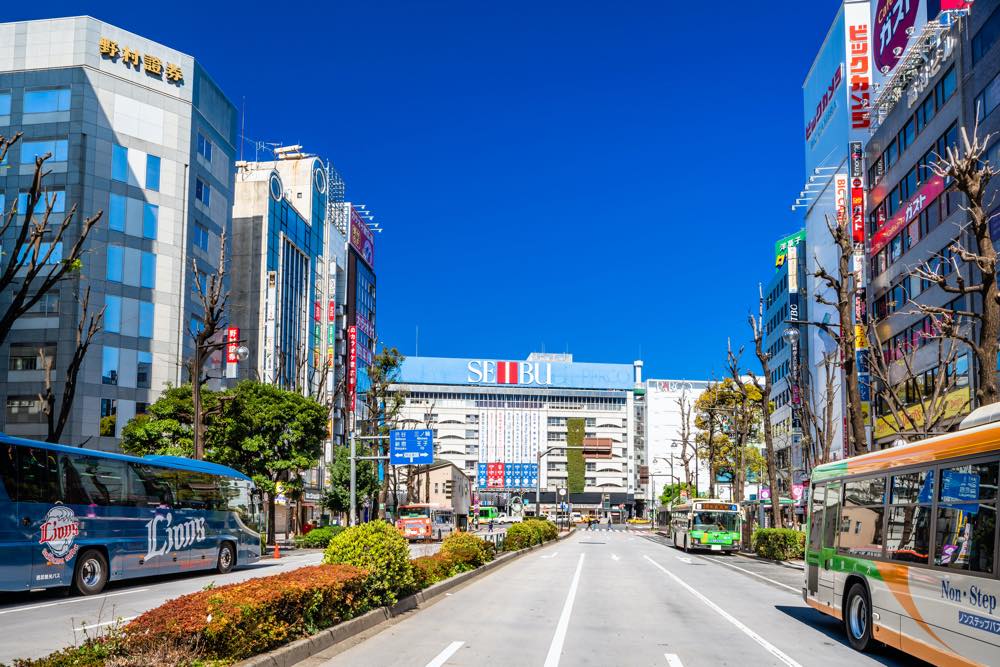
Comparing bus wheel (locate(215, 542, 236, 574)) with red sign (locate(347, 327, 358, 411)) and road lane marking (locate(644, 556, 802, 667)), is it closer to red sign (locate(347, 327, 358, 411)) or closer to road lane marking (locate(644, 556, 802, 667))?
road lane marking (locate(644, 556, 802, 667))

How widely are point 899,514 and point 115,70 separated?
51468mm

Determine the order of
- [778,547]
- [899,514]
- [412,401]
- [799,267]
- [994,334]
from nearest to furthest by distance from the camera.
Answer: [899,514], [994,334], [778,547], [799,267], [412,401]

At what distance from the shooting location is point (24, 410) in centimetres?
4822

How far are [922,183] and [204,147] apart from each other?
139 feet

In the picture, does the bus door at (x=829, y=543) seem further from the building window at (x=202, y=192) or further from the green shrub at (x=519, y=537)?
the building window at (x=202, y=192)

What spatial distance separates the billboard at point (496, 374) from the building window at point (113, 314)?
9930 cm

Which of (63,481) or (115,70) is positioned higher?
(115,70)

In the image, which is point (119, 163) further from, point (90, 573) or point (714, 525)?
point (714, 525)

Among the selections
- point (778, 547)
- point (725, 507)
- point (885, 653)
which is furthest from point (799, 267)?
point (885, 653)

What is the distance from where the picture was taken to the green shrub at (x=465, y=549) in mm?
25672

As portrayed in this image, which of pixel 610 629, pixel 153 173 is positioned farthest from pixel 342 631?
pixel 153 173

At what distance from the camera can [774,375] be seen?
3661 inches

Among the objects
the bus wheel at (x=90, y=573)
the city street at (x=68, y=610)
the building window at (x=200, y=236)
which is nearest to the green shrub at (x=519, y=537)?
the city street at (x=68, y=610)

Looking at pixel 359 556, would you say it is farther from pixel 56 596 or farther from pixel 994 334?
pixel 994 334
